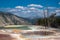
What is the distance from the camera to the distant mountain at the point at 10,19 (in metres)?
4.05

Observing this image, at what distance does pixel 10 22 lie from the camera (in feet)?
13.3

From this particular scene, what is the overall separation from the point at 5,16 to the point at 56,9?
3.30 ft

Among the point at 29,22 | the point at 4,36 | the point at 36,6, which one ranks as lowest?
the point at 4,36

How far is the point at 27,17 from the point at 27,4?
0.83ft

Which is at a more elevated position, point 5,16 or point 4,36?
point 5,16

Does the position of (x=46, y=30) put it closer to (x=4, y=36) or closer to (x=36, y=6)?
(x=36, y=6)

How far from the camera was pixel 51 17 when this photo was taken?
13.4ft

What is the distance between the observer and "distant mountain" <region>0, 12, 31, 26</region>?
159 inches

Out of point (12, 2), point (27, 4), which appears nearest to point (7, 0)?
point (12, 2)

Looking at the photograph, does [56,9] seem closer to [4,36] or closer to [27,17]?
[27,17]

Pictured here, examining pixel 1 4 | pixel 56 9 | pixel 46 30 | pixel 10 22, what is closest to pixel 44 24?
pixel 46 30

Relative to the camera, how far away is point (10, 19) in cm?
407

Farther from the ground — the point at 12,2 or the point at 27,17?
the point at 12,2

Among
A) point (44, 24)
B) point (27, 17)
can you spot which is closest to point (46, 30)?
point (44, 24)
